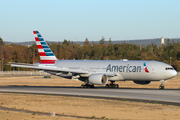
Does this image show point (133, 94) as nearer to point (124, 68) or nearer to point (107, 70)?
point (124, 68)

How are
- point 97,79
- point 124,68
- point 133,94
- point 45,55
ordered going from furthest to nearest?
point 45,55 < point 124,68 < point 97,79 < point 133,94

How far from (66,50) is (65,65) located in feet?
488

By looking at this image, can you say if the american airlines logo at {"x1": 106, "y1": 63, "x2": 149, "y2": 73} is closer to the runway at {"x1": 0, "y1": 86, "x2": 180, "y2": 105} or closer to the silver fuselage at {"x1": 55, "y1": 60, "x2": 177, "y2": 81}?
the silver fuselage at {"x1": 55, "y1": 60, "x2": 177, "y2": 81}

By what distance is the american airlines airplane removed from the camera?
1706 inches

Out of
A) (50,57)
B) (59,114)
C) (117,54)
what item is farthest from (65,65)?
(117,54)

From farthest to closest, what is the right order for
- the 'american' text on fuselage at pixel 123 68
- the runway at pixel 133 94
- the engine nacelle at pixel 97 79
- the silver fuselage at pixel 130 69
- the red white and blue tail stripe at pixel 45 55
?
the red white and blue tail stripe at pixel 45 55
the 'american' text on fuselage at pixel 123 68
the engine nacelle at pixel 97 79
the silver fuselage at pixel 130 69
the runway at pixel 133 94

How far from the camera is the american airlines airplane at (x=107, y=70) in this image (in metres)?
43.3

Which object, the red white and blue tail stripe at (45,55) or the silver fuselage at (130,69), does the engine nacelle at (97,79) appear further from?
the red white and blue tail stripe at (45,55)

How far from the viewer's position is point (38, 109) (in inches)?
933

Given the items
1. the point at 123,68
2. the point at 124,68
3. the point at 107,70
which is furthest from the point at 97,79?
the point at 124,68

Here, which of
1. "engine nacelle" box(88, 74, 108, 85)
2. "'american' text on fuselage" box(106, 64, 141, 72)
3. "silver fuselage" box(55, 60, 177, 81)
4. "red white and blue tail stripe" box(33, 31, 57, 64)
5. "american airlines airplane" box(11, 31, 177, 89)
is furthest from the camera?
"red white and blue tail stripe" box(33, 31, 57, 64)

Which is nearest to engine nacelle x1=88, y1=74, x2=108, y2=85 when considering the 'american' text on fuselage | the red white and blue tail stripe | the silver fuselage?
the silver fuselage

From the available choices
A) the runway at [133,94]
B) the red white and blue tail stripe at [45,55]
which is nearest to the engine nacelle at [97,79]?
the runway at [133,94]

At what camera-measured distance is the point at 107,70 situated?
46812mm
